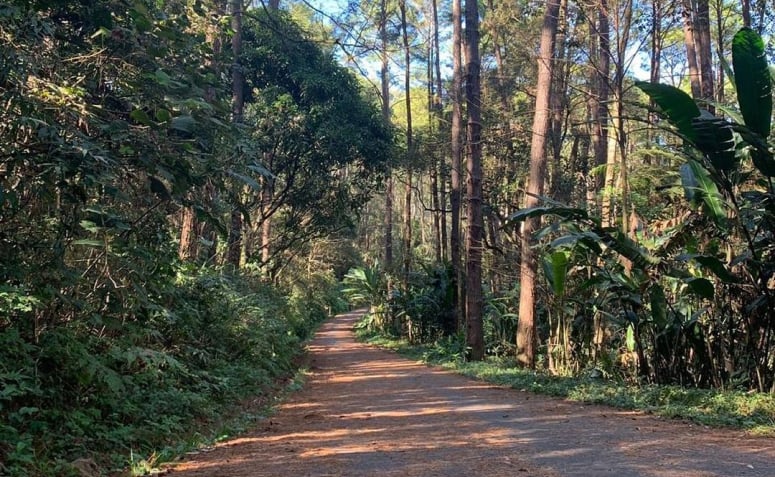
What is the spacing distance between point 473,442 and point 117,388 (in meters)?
3.45

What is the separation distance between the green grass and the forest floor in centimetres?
23

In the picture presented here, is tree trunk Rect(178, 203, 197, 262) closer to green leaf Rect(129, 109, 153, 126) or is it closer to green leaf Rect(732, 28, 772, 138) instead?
green leaf Rect(129, 109, 153, 126)

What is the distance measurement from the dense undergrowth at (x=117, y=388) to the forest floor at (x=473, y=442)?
2.17ft

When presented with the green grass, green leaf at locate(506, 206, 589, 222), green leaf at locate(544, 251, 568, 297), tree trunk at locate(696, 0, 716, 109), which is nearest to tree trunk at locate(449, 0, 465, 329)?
tree trunk at locate(696, 0, 716, 109)

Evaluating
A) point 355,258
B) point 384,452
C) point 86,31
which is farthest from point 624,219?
point 355,258

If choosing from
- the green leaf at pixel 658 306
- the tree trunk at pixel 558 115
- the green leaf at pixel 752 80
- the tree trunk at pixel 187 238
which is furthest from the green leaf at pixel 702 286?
the tree trunk at pixel 558 115

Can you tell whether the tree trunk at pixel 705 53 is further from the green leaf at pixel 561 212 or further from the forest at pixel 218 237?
the green leaf at pixel 561 212

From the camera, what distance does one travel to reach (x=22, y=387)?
4938mm

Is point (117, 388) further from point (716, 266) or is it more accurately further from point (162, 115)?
point (716, 266)

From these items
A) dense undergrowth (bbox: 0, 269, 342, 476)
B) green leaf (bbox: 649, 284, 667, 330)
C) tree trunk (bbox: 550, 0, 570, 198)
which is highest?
tree trunk (bbox: 550, 0, 570, 198)

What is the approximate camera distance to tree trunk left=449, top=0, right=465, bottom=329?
17375mm

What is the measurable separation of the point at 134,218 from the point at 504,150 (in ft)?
47.0

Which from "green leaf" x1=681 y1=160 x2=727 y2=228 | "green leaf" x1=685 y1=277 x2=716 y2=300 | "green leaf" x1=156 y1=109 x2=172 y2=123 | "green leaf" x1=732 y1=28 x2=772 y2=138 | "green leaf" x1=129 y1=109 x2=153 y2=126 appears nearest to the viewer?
"green leaf" x1=129 y1=109 x2=153 y2=126

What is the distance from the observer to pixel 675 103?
274 inches
